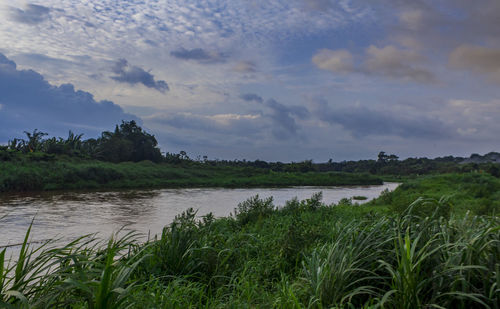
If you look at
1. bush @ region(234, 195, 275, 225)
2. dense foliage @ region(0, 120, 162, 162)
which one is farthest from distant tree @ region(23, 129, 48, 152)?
bush @ region(234, 195, 275, 225)

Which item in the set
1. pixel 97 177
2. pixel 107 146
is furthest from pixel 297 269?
Result: pixel 107 146

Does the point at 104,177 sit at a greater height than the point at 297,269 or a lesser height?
greater

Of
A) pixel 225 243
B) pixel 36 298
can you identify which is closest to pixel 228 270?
pixel 225 243

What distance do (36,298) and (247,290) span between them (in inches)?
68.9

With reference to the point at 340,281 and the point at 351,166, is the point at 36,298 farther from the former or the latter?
the point at 351,166

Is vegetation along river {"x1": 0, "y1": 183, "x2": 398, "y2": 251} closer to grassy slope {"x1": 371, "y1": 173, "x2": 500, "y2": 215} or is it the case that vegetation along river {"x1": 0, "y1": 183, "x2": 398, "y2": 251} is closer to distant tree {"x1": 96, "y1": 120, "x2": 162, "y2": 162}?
grassy slope {"x1": 371, "y1": 173, "x2": 500, "y2": 215}

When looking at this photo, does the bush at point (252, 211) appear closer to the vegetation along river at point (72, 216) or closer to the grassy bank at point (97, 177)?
the vegetation along river at point (72, 216)

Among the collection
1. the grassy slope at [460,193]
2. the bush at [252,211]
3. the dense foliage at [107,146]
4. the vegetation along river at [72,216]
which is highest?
the dense foliage at [107,146]

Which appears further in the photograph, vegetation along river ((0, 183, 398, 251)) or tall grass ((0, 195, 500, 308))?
vegetation along river ((0, 183, 398, 251))

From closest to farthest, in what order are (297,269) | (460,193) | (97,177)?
(297,269)
(460,193)
(97,177)

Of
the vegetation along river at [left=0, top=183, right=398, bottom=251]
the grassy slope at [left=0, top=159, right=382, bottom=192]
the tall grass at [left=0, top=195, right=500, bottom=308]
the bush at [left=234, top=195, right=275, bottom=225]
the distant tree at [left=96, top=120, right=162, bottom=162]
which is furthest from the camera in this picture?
the distant tree at [left=96, top=120, right=162, bottom=162]

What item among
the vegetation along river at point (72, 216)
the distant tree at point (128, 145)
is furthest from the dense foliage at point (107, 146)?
the vegetation along river at point (72, 216)

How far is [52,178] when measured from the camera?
22.3 meters

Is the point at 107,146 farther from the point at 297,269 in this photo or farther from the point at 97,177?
the point at 297,269
